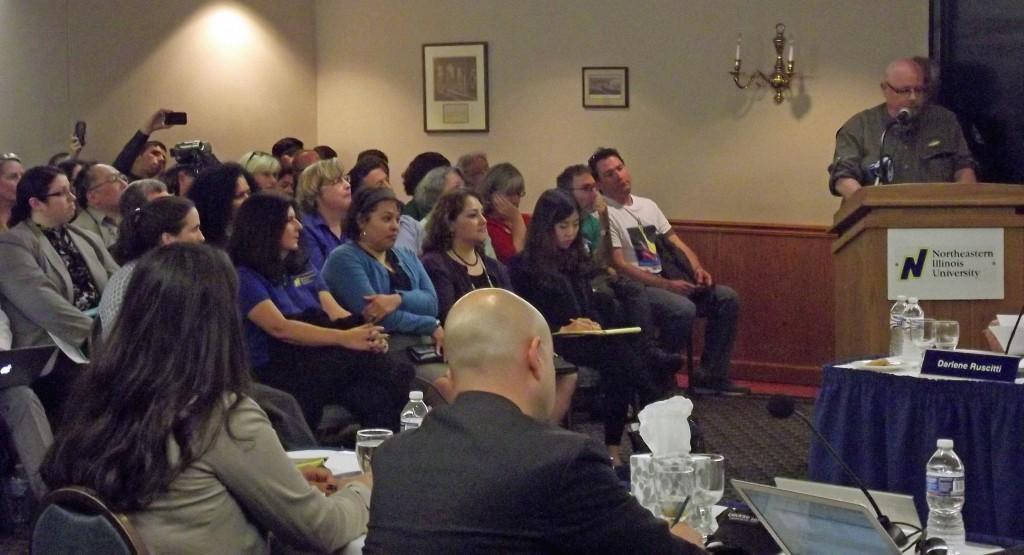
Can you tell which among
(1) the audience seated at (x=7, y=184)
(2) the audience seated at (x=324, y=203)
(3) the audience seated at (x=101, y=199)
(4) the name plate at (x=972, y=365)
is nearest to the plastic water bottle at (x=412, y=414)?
(4) the name plate at (x=972, y=365)

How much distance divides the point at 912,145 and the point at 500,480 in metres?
4.70

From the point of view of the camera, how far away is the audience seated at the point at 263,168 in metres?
7.50

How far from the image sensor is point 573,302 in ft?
19.1

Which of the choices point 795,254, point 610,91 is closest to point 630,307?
point 795,254

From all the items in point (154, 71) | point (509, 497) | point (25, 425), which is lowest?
point (25, 425)

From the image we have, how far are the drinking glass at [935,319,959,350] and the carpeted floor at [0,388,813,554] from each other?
1174 millimetres

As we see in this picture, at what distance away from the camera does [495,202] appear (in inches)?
270

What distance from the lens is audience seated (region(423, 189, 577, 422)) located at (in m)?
5.61

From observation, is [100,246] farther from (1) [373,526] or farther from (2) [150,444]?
(1) [373,526]

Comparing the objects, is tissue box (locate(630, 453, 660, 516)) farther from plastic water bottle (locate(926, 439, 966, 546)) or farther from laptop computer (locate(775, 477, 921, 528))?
plastic water bottle (locate(926, 439, 966, 546))

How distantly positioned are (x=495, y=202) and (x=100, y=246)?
210 cm

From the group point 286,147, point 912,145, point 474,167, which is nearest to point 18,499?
point 474,167

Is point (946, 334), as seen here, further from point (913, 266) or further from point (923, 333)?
point (913, 266)

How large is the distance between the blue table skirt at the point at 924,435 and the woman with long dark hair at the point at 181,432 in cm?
205
